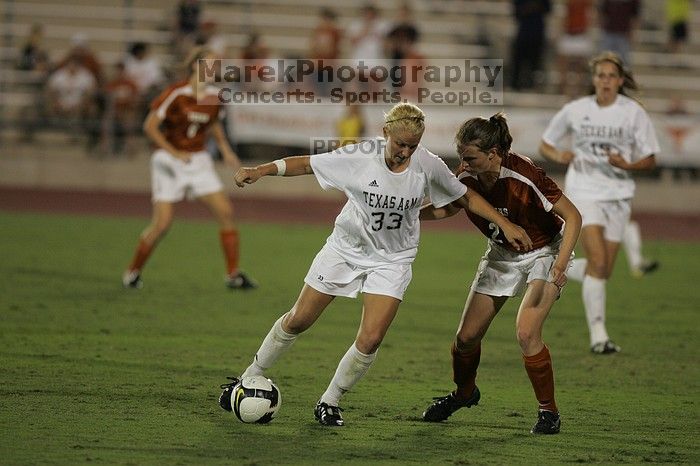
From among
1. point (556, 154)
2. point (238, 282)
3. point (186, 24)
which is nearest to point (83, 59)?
Result: point (186, 24)

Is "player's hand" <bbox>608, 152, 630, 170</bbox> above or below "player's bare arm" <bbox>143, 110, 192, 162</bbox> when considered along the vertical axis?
above

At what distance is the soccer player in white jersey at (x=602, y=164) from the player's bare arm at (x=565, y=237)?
8.88 feet

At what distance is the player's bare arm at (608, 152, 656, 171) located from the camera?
8844 mm

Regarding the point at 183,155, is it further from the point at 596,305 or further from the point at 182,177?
the point at 596,305

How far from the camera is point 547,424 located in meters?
6.39

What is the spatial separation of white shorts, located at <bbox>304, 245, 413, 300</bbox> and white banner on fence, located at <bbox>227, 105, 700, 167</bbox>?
12994 millimetres

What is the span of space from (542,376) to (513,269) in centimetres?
64

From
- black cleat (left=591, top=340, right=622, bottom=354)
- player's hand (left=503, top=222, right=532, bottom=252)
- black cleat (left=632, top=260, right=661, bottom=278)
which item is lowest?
black cleat (left=632, top=260, right=661, bottom=278)

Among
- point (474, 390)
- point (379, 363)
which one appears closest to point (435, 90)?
point (379, 363)

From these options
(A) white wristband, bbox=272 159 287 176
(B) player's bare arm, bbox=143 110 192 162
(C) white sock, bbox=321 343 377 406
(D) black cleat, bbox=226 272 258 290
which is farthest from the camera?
(D) black cleat, bbox=226 272 258 290

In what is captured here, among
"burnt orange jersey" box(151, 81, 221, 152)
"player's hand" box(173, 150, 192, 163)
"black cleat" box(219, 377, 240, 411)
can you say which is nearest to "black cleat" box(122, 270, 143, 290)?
"player's hand" box(173, 150, 192, 163)

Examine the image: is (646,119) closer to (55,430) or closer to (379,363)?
(379,363)

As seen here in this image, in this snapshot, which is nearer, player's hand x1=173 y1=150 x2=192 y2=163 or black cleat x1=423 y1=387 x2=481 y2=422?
black cleat x1=423 y1=387 x2=481 y2=422

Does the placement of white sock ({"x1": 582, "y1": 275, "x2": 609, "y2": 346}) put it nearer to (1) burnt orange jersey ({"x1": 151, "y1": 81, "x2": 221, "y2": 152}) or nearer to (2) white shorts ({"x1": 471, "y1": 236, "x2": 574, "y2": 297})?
(2) white shorts ({"x1": 471, "y1": 236, "x2": 574, "y2": 297})
